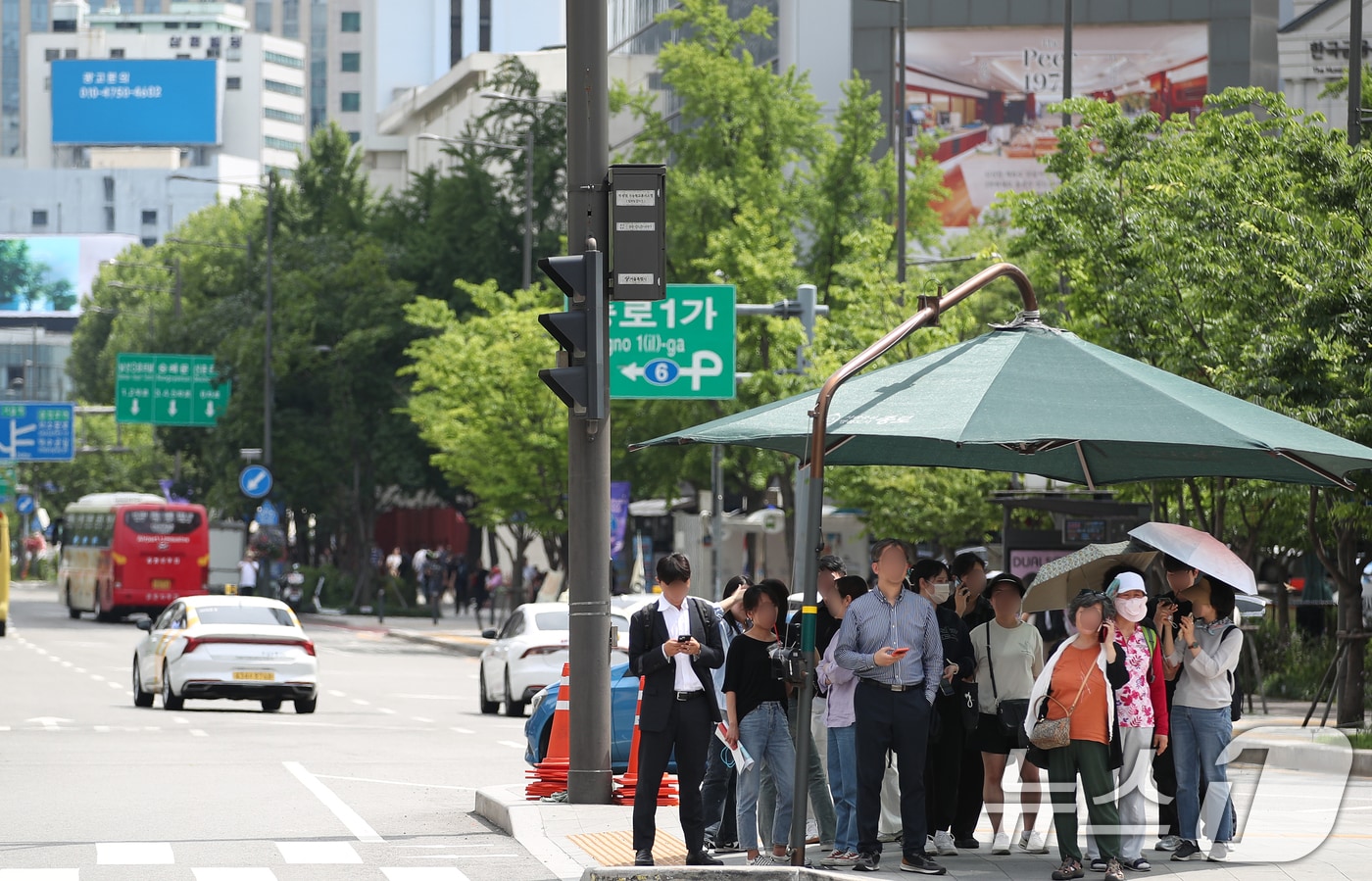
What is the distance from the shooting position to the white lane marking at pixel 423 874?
1138cm

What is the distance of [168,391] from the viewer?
2494 inches

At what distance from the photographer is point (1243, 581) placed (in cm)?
1197

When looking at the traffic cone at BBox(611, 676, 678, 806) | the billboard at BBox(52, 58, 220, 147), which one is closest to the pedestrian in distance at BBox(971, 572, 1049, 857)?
the traffic cone at BBox(611, 676, 678, 806)

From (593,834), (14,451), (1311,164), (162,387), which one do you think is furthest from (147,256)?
(593,834)

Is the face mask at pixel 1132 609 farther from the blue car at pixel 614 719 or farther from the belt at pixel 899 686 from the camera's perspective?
the blue car at pixel 614 719

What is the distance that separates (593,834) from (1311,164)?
1300cm

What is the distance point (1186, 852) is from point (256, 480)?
154 feet

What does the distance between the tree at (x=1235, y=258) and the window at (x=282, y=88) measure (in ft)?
532

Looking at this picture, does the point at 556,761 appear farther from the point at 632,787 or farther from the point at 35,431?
the point at 35,431

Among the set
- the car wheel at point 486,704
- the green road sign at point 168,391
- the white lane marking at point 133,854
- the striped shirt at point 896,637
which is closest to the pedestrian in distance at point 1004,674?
the striped shirt at point 896,637

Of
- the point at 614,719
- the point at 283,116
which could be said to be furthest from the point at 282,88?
the point at 614,719

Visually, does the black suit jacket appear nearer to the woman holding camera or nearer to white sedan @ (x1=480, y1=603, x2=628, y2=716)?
the woman holding camera

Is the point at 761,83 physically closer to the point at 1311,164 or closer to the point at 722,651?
the point at 1311,164

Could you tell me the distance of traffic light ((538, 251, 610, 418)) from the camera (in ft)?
43.4
